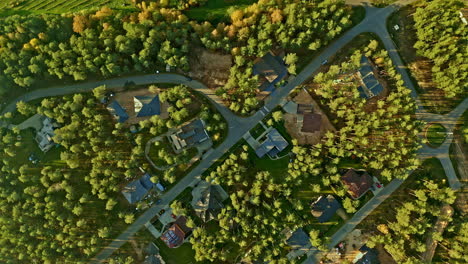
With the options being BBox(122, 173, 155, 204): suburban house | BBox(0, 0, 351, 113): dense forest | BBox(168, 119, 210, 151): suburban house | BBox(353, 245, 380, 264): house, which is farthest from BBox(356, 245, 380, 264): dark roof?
BBox(122, 173, 155, 204): suburban house

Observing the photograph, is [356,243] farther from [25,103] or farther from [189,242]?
[25,103]

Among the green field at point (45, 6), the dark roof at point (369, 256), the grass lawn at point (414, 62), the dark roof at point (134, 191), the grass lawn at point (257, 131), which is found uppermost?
the green field at point (45, 6)

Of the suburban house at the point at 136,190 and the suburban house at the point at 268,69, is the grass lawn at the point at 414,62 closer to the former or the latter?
the suburban house at the point at 268,69

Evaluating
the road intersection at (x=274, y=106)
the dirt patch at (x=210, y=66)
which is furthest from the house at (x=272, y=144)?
the dirt patch at (x=210, y=66)

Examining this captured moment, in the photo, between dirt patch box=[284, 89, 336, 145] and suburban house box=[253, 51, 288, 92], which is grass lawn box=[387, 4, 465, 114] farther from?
suburban house box=[253, 51, 288, 92]

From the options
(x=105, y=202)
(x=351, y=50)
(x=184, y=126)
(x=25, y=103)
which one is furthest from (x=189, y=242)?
(x=351, y=50)

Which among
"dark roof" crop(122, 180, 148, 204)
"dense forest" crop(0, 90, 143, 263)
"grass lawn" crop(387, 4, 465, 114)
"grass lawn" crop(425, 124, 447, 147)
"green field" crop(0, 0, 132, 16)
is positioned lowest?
"grass lawn" crop(425, 124, 447, 147)
